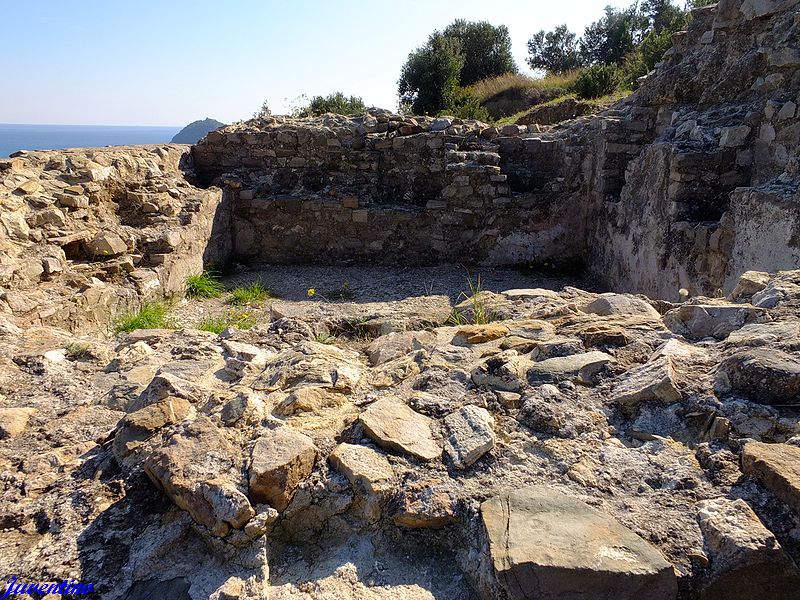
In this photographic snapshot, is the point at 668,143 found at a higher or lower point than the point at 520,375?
higher

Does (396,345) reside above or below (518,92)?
below

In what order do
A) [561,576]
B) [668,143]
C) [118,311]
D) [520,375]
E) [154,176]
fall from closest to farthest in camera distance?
[561,576] < [520,375] < [118,311] < [668,143] < [154,176]

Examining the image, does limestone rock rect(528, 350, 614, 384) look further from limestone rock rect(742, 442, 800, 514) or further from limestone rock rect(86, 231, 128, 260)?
limestone rock rect(86, 231, 128, 260)

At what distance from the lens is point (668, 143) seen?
17.2 ft

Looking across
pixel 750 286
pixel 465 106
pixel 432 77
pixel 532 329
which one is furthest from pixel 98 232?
pixel 432 77

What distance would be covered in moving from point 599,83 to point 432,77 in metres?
5.19

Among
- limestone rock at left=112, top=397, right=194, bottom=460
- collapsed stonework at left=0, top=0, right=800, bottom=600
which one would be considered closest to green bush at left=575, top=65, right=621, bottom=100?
collapsed stonework at left=0, top=0, right=800, bottom=600

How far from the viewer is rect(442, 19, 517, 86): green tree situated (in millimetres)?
20000

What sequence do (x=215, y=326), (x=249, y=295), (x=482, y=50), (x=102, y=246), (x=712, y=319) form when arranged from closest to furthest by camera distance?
(x=712, y=319) < (x=215, y=326) < (x=102, y=246) < (x=249, y=295) < (x=482, y=50)

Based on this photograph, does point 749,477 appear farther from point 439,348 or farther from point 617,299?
point 617,299

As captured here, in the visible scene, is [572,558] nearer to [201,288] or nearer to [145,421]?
[145,421]

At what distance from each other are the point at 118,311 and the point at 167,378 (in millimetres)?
2849

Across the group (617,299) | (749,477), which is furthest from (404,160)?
(749,477)

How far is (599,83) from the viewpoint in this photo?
13.8 metres
